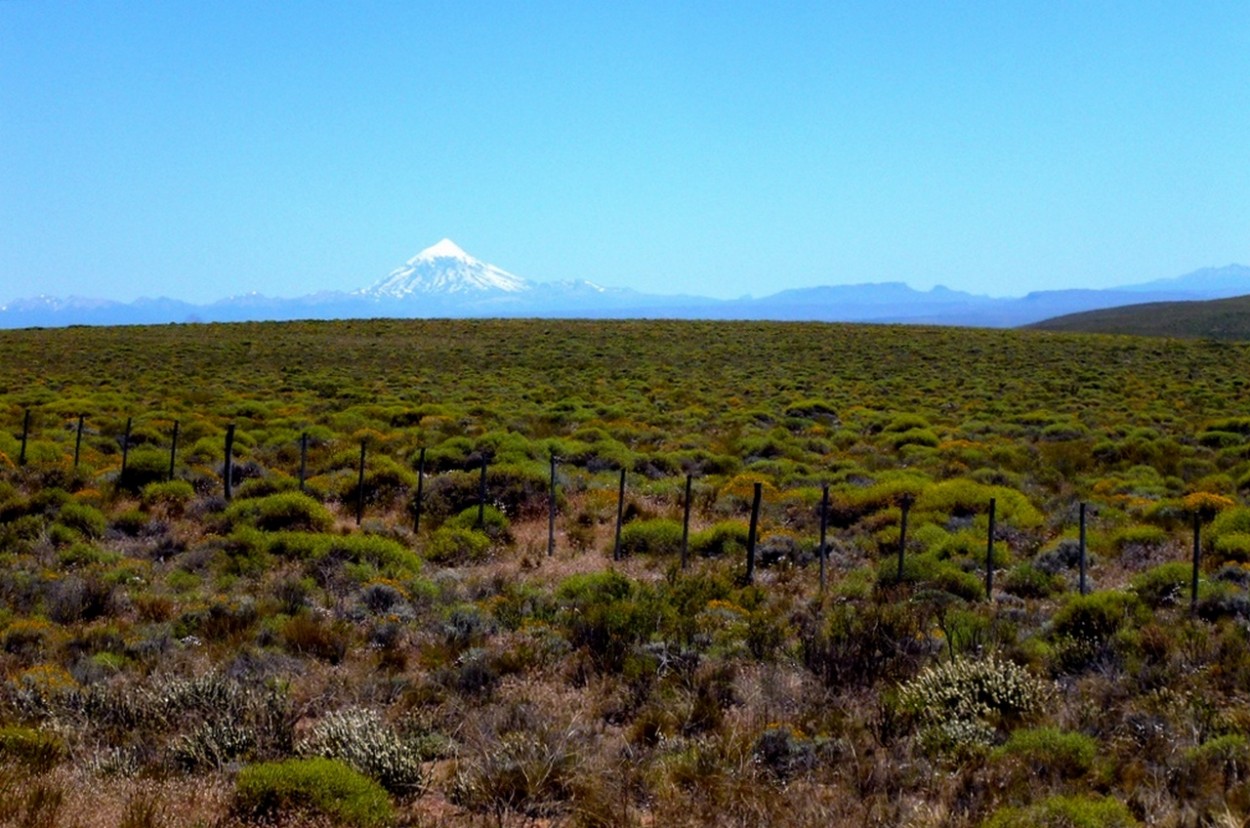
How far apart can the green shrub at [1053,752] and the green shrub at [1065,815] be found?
60 cm

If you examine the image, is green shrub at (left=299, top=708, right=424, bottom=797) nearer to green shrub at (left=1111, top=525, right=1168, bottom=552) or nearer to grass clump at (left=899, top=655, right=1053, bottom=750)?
grass clump at (left=899, top=655, right=1053, bottom=750)

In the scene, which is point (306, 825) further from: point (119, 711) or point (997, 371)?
point (997, 371)

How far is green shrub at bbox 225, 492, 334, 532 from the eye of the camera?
47.5 ft

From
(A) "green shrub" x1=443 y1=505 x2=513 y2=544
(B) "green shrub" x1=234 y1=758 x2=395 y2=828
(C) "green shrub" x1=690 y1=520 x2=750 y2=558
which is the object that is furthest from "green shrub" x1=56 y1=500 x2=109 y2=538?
(B) "green shrub" x1=234 y1=758 x2=395 y2=828

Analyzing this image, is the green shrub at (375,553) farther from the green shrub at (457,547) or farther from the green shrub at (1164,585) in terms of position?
the green shrub at (1164,585)

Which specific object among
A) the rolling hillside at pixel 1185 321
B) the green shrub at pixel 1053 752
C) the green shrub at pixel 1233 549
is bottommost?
the green shrub at pixel 1053 752

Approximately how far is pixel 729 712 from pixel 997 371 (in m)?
41.4

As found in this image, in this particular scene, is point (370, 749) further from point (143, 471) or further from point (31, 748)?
point (143, 471)

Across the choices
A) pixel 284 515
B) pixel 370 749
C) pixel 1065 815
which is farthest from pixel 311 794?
pixel 284 515

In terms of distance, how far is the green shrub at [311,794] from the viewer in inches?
227

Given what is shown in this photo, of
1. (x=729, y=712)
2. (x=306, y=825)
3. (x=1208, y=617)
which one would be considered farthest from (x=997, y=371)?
(x=306, y=825)

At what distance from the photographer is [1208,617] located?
396 inches

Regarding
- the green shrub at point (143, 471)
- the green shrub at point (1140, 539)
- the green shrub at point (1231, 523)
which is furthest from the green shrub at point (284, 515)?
the green shrub at point (1231, 523)

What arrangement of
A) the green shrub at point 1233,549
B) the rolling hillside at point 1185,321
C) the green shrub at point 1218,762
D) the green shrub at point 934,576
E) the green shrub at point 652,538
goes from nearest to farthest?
the green shrub at point 1218,762, the green shrub at point 934,576, the green shrub at point 1233,549, the green shrub at point 652,538, the rolling hillside at point 1185,321
